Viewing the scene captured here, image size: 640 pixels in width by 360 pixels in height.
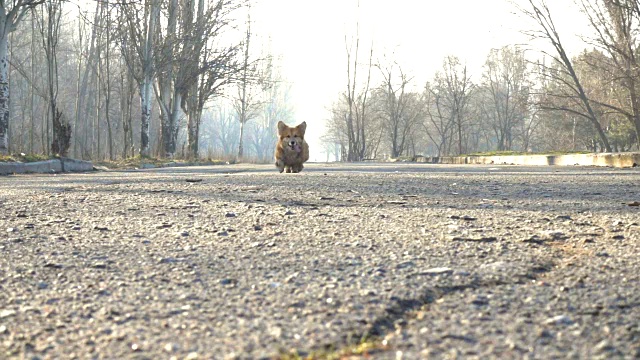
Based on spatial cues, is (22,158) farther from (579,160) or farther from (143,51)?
(579,160)

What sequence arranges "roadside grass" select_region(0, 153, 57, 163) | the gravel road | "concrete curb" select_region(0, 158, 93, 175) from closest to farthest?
the gravel road < "concrete curb" select_region(0, 158, 93, 175) < "roadside grass" select_region(0, 153, 57, 163)

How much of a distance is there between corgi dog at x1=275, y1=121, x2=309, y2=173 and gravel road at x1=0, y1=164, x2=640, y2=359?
213 inches

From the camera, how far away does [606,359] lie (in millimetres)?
1264

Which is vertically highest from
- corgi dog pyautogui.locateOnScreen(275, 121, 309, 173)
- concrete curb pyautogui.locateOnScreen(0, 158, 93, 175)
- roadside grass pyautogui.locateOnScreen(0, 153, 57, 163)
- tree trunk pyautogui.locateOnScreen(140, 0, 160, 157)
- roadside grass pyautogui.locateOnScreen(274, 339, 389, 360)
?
tree trunk pyautogui.locateOnScreen(140, 0, 160, 157)

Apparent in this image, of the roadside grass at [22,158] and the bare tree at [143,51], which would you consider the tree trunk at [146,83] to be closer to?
the bare tree at [143,51]

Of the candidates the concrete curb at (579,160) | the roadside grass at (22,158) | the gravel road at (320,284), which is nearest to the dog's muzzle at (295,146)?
the roadside grass at (22,158)

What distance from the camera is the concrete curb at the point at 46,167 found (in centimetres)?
1077

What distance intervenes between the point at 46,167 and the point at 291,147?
16.4 feet

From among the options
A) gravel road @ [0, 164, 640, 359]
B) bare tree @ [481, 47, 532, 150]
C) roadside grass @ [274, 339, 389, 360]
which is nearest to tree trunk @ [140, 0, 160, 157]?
gravel road @ [0, 164, 640, 359]

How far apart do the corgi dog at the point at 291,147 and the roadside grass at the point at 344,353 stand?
790 centimetres

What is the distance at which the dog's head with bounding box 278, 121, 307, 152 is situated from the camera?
936cm

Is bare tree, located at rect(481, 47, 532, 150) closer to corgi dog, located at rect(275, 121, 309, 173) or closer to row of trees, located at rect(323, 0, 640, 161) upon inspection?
row of trees, located at rect(323, 0, 640, 161)

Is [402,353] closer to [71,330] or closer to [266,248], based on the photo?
[71,330]

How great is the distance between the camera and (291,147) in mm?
9516
